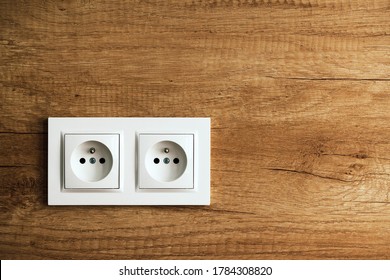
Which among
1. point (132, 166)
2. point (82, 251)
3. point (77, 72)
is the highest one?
point (77, 72)

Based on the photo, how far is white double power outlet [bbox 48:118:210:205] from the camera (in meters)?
0.84

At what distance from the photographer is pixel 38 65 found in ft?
2.79

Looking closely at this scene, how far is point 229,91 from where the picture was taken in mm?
851

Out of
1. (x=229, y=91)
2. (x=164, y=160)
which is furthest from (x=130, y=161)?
(x=229, y=91)

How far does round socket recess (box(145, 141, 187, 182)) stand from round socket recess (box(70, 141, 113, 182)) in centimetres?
5

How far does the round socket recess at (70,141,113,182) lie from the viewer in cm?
84

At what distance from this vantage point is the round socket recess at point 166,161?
0.84 m

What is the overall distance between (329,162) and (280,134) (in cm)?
7

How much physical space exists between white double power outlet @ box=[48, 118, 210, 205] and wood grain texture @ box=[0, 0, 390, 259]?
2cm

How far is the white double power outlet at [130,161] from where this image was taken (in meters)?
0.84

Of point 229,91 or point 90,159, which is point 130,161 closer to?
point 90,159

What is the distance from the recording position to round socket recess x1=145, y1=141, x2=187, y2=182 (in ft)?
2.76

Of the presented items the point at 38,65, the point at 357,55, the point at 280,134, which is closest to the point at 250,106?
the point at 280,134

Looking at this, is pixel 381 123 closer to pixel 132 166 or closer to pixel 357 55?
pixel 357 55
